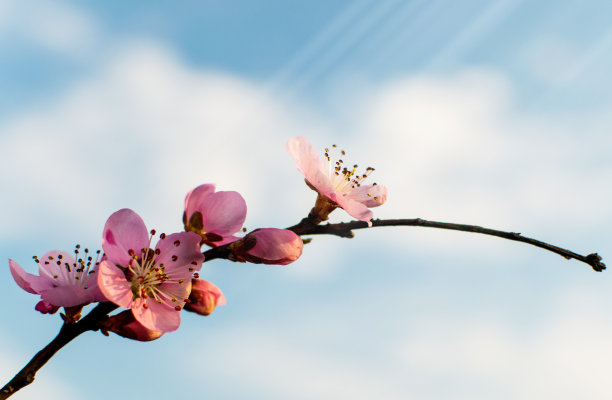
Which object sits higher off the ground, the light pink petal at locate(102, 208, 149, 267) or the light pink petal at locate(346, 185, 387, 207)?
the light pink petal at locate(346, 185, 387, 207)

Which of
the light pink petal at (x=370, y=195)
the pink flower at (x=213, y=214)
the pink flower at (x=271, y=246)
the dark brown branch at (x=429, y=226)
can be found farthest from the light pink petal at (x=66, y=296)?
the light pink petal at (x=370, y=195)

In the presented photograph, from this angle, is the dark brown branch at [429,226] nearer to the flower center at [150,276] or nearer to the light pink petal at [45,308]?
the flower center at [150,276]

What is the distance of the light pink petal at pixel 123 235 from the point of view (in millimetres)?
1836

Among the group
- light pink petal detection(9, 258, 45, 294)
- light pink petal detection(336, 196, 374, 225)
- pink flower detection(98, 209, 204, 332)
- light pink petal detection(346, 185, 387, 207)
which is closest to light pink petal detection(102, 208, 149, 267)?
pink flower detection(98, 209, 204, 332)

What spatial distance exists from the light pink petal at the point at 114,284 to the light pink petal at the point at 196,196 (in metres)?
0.28

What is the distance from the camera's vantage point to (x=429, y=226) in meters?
1.88

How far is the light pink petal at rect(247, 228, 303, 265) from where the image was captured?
70.5 inches

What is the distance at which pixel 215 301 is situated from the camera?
75.2 inches

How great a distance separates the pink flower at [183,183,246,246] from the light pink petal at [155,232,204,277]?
0.28ft

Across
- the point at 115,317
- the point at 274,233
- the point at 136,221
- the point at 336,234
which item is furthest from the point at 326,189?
the point at 115,317

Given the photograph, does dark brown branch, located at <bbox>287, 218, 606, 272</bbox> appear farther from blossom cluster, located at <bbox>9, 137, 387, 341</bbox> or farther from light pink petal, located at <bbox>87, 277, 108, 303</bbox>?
light pink petal, located at <bbox>87, 277, 108, 303</bbox>

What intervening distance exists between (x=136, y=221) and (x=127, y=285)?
0.19m

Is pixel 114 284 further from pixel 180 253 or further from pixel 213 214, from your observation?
pixel 213 214

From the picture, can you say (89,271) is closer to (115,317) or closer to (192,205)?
(115,317)
